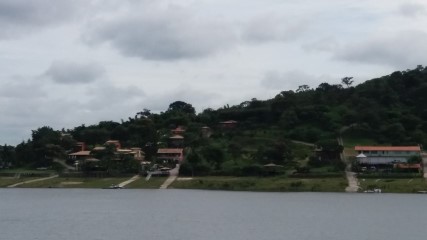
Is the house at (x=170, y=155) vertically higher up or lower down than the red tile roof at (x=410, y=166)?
higher up

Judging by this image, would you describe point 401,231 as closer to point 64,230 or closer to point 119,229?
point 119,229

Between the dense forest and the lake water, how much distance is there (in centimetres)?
2211

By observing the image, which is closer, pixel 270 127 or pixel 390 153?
pixel 390 153

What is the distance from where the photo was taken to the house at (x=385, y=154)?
102 meters

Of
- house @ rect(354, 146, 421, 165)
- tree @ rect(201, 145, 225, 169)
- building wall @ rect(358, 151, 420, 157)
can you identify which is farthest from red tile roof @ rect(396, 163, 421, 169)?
tree @ rect(201, 145, 225, 169)

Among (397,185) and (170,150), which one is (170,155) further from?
(397,185)

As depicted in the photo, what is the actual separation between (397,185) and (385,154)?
60.4 feet

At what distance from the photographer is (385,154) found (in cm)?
10306

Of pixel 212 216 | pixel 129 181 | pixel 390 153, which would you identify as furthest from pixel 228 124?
pixel 212 216

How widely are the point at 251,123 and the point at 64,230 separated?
3190 inches

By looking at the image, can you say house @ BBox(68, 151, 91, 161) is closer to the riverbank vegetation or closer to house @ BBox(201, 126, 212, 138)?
the riverbank vegetation

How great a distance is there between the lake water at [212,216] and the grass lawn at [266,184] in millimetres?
3889

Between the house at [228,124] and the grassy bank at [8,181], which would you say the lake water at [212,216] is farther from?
the house at [228,124]

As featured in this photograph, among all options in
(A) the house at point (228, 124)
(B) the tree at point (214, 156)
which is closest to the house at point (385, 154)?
(B) the tree at point (214, 156)
